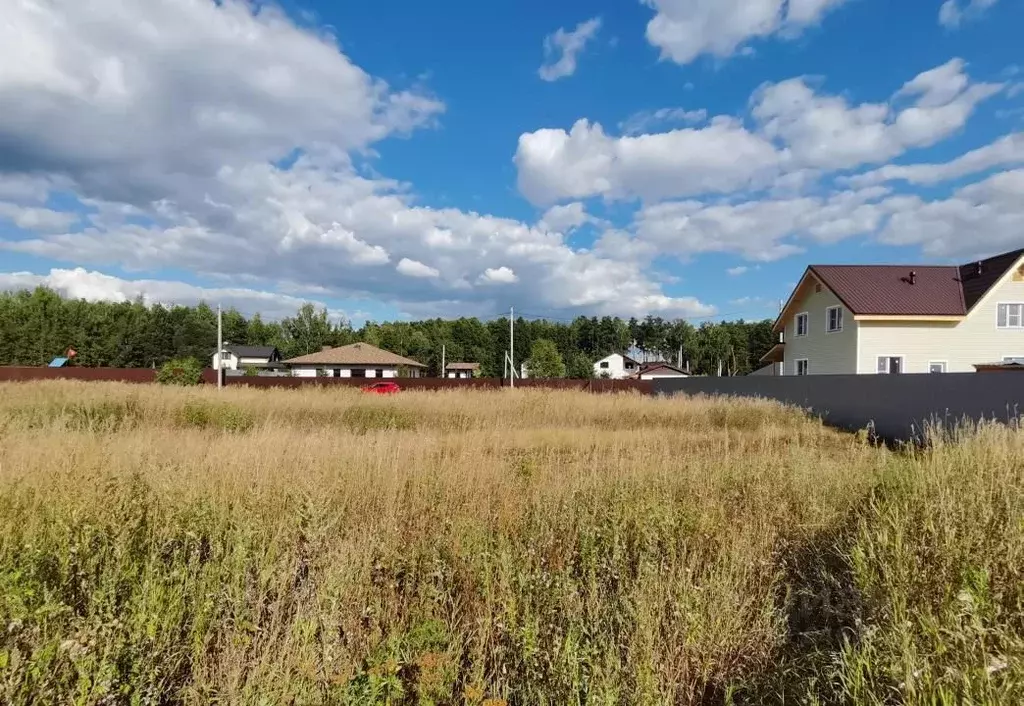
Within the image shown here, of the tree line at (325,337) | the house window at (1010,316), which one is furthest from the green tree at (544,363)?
the house window at (1010,316)

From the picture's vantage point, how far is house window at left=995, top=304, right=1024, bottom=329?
2272 centimetres

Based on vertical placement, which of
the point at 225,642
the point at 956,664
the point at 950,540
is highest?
the point at 950,540

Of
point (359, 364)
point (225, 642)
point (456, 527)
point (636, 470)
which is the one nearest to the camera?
point (225, 642)

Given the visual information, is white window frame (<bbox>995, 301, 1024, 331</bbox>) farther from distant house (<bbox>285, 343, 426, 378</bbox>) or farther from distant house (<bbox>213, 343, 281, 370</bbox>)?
distant house (<bbox>213, 343, 281, 370</bbox>)

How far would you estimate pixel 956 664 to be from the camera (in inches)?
80.8

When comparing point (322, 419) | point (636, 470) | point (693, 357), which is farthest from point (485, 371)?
point (636, 470)

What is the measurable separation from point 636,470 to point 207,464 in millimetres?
4103

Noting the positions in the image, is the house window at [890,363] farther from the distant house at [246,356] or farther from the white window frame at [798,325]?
the distant house at [246,356]

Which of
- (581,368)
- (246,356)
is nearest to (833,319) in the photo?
(581,368)

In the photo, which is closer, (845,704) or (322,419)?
(845,704)

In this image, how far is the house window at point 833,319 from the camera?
24.0 m

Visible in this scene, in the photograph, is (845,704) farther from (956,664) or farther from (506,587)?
(506,587)

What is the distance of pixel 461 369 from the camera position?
76.7 metres

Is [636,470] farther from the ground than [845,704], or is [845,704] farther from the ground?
[636,470]
